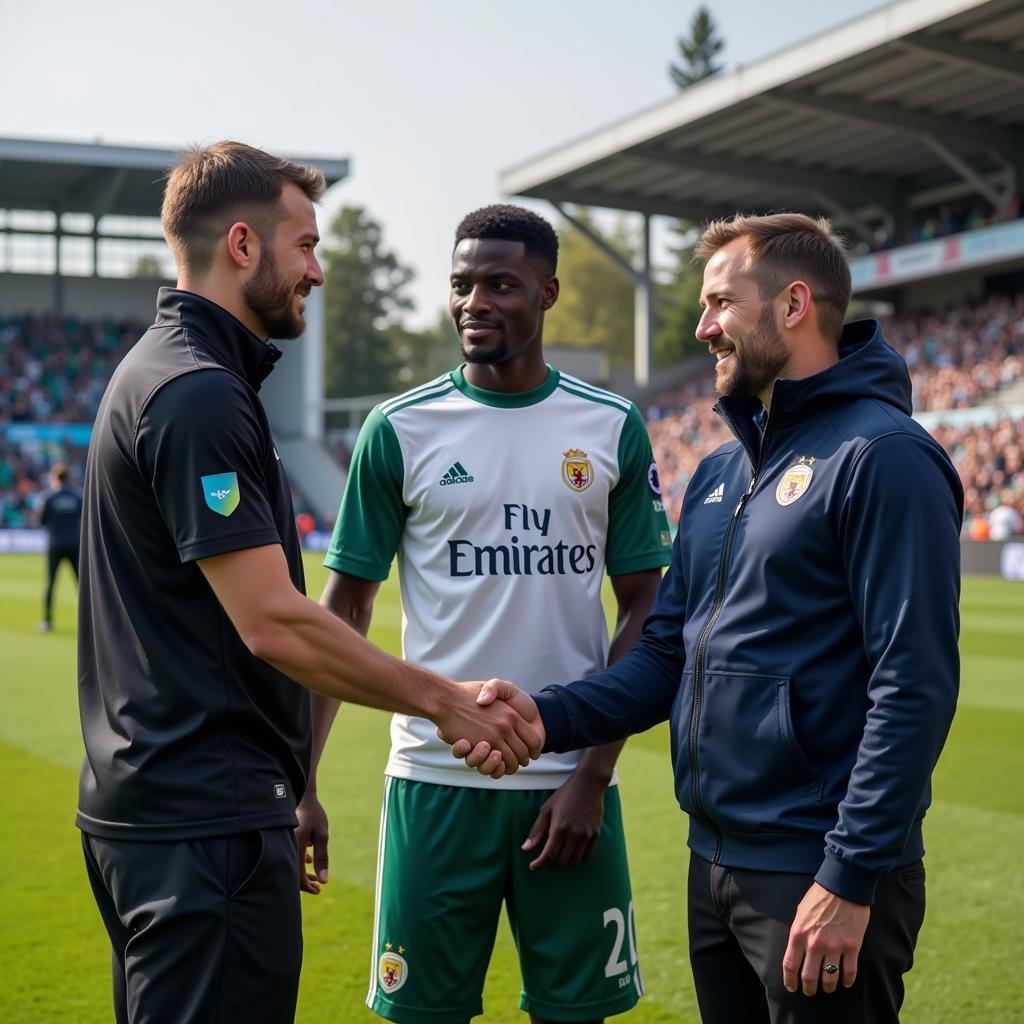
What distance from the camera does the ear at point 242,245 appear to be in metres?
2.64

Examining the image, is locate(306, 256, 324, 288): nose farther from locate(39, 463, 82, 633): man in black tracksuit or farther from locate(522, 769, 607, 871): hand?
locate(39, 463, 82, 633): man in black tracksuit

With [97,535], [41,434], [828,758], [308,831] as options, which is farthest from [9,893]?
[41,434]

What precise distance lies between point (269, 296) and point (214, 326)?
0.51ft

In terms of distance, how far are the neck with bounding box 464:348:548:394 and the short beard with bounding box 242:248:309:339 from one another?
2.84ft

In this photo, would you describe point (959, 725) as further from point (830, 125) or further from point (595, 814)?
point (830, 125)

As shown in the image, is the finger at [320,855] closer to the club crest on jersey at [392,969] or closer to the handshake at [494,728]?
the club crest on jersey at [392,969]

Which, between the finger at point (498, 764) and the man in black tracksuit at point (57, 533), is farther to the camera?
the man in black tracksuit at point (57, 533)

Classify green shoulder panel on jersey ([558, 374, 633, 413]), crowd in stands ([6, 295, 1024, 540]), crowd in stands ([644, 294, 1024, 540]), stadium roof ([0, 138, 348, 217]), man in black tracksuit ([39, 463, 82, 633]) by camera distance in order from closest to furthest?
green shoulder panel on jersey ([558, 374, 633, 413]), man in black tracksuit ([39, 463, 82, 633]), crowd in stands ([644, 294, 1024, 540]), crowd in stands ([6, 295, 1024, 540]), stadium roof ([0, 138, 348, 217])

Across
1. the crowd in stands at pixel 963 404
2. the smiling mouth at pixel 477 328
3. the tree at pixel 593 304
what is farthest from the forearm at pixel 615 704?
the tree at pixel 593 304

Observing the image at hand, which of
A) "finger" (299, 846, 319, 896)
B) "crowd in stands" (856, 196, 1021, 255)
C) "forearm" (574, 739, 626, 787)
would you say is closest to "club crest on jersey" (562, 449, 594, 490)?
"forearm" (574, 739, 626, 787)

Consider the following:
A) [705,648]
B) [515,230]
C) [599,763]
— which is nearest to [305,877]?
[599,763]

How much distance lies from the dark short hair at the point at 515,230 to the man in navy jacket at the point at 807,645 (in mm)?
751

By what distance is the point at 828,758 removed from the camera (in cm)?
252

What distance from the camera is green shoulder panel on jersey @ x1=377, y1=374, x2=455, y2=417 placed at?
350cm
